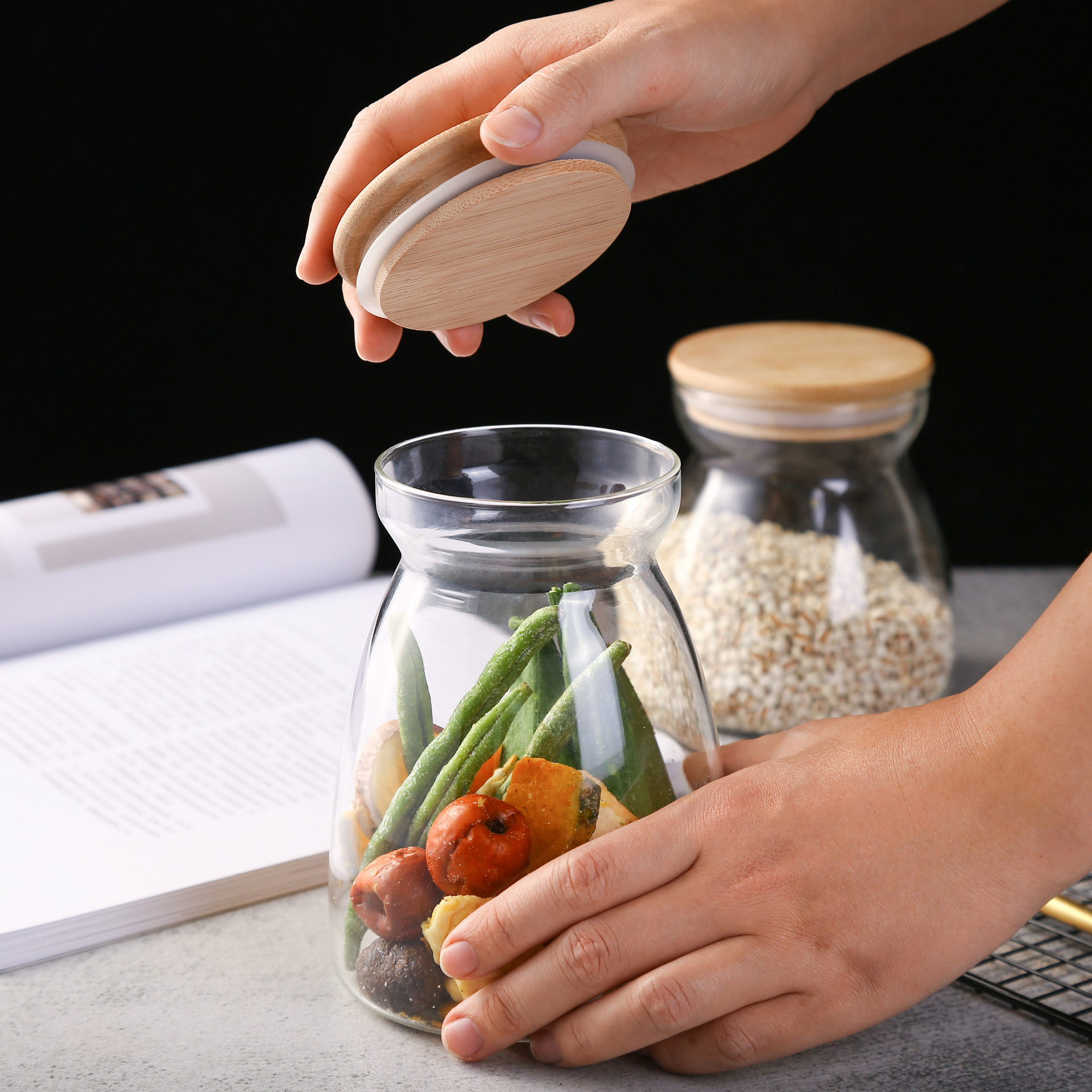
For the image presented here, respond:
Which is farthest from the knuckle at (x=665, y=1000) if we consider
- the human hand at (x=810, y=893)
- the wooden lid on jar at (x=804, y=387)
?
the wooden lid on jar at (x=804, y=387)

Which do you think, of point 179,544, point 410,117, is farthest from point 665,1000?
point 179,544

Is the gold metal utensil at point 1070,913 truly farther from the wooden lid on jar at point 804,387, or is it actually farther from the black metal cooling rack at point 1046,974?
the wooden lid on jar at point 804,387

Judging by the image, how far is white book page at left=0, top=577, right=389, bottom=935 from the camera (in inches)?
28.1

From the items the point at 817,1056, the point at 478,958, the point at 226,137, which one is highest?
the point at 226,137

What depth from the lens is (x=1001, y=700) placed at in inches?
20.3

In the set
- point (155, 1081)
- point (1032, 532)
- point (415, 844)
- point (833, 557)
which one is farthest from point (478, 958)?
point (1032, 532)

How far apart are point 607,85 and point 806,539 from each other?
0.45 m

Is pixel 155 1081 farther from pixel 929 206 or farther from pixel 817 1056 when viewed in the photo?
pixel 929 206

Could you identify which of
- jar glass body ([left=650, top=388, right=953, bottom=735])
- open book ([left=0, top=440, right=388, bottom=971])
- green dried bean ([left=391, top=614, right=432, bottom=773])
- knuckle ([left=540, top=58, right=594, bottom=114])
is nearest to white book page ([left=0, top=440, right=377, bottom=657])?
open book ([left=0, top=440, right=388, bottom=971])

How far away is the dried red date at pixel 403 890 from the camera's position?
1.72 feet

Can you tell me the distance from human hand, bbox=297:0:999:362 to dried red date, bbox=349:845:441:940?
29 centimetres

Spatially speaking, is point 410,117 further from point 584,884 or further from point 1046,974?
point 1046,974

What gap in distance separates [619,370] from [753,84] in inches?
29.1

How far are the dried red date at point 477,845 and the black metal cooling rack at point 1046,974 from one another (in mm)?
254
